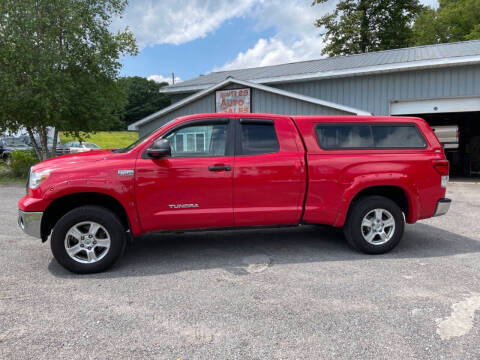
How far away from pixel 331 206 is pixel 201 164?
72.1 inches

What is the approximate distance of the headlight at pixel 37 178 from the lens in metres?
4.00

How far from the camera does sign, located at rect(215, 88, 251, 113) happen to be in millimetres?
15355

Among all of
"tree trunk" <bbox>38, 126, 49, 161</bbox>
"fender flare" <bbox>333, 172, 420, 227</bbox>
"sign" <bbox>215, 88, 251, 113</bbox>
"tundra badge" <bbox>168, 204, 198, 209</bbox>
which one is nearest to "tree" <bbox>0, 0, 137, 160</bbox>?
"tree trunk" <bbox>38, 126, 49, 161</bbox>

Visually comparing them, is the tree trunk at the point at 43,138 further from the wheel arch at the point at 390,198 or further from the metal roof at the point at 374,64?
the wheel arch at the point at 390,198

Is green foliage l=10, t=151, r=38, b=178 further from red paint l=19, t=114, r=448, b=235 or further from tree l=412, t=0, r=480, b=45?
tree l=412, t=0, r=480, b=45

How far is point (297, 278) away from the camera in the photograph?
12.9ft

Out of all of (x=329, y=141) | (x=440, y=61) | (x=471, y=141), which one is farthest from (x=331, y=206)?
(x=471, y=141)

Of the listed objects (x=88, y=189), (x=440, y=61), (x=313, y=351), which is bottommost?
(x=313, y=351)

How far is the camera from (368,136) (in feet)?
16.0

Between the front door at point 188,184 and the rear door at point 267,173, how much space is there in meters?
0.17

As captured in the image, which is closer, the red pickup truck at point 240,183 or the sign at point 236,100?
the red pickup truck at point 240,183

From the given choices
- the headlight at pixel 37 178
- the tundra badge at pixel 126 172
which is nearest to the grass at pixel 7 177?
the headlight at pixel 37 178

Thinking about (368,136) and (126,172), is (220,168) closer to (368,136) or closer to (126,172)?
(126,172)

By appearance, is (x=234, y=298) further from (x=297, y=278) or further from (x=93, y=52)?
(x=93, y=52)
